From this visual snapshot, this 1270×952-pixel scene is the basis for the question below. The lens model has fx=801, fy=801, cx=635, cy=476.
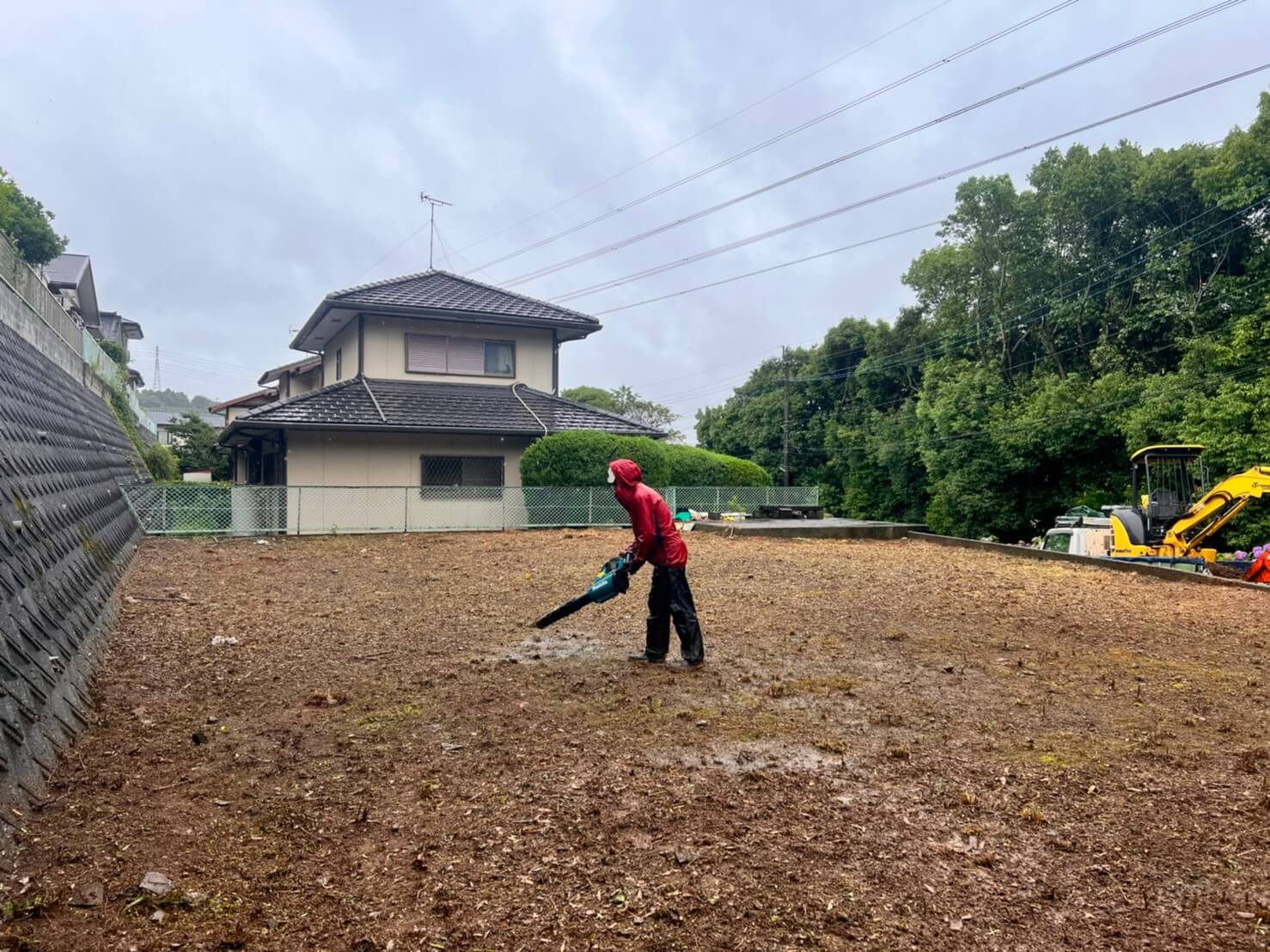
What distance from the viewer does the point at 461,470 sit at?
19953 millimetres

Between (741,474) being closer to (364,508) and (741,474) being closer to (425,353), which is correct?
(425,353)

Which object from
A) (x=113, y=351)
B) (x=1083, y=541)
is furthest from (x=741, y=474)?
(x=113, y=351)

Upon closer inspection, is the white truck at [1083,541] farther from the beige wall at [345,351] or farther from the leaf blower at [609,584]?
the beige wall at [345,351]

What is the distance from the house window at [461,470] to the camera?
19656 mm

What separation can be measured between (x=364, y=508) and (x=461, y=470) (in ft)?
8.45

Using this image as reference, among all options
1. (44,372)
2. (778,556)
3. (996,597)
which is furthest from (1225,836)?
(44,372)

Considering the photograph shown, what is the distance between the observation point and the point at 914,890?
2637mm

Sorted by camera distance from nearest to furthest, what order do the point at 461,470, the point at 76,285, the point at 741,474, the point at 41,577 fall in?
the point at 41,577
the point at 461,470
the point at 741,474
the point at 76,285

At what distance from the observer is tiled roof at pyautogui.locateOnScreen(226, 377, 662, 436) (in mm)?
18125

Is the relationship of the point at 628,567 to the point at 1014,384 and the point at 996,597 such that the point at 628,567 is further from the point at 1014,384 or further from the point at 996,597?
the point at 1014,384

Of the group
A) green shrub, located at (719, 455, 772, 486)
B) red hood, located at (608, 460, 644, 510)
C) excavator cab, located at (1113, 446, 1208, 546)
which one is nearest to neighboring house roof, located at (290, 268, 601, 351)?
green shrub, located at (719, 455, 772, 486)

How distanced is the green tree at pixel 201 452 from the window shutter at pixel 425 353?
18562 mm

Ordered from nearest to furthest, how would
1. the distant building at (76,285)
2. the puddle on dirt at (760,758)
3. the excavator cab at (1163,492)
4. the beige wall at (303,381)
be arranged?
the puddle on dirt at (760,758), the excavator cab at (1163,492), the beige wall at (303,381), the distant building at (76,285)

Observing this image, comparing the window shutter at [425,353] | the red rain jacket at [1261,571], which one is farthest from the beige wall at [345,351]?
the red rain jacket at [1261,571]
